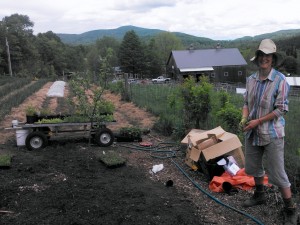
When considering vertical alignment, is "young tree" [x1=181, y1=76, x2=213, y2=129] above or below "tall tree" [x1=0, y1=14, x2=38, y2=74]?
below

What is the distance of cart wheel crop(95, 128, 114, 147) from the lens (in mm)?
6779

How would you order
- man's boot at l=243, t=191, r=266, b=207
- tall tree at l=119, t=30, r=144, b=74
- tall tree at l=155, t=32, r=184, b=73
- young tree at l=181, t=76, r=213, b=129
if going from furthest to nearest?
tall tree at l=155, t=32, r=184, b=73
tall tree at l=119, t=30, r=144, b=74
young tree at l=181, t=76, r=213, b=129
man's boot at l=243, t=191, r=266, b=207

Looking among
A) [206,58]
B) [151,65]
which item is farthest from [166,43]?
[206,58]

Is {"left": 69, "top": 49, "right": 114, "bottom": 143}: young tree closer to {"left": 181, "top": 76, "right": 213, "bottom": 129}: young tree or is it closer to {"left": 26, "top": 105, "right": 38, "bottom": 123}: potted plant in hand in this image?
{"left": 26, "top": 105, "right": 38, "bottom": 123}: potted plant in hand

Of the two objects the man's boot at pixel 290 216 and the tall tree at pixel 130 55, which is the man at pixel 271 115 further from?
the tall tree at pixel 130 55

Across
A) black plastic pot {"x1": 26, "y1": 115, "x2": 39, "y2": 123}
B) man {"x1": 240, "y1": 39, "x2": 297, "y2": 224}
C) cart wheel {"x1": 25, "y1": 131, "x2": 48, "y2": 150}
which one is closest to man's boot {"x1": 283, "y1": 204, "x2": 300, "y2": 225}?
man {"x1": 240, "y1": 39, "x2": 297, "y2": 224}

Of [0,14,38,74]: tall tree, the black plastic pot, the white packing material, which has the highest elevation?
[0,14,38,74]: tall tree

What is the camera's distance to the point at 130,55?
2586 inches

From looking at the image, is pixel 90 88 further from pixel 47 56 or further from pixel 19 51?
pixel 47 56

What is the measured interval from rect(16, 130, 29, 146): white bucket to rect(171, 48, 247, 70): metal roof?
40961 millimetres

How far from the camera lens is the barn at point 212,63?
4706cm

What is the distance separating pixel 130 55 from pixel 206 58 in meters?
21.8

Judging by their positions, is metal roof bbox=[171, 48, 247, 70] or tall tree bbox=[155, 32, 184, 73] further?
tall tree bbox=[155, 32, 184, 73]

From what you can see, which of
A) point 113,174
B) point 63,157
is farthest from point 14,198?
point 63,157
